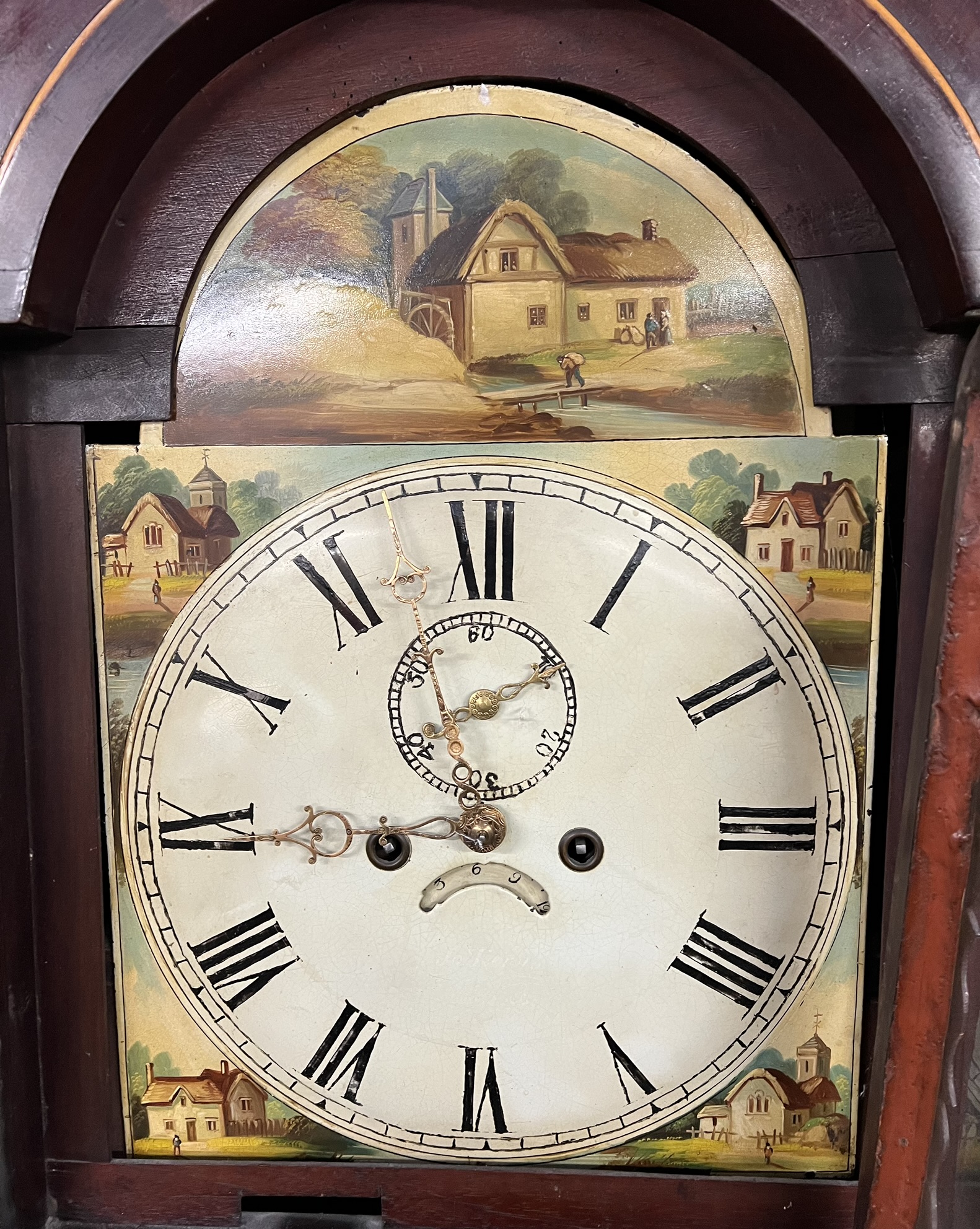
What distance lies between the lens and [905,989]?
100 cm

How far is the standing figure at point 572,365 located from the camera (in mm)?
1126

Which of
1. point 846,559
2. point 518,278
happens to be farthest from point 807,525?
point 518,278

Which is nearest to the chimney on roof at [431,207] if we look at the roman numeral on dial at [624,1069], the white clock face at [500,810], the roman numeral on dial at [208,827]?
the white clock face at [500,810]

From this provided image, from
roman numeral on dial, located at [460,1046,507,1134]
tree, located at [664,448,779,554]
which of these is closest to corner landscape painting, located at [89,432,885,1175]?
tree, located at [664,448,779,554]

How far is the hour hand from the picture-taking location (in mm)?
1145

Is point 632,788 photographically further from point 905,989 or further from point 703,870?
point 905,989

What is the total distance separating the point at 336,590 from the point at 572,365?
1.21 ft

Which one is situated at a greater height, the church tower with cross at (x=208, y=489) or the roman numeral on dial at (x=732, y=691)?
the church tower with cross at (x=208, y=489)

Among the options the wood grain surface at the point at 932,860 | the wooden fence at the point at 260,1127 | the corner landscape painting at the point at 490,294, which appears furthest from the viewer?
the wooden fence at the point at 260,1127

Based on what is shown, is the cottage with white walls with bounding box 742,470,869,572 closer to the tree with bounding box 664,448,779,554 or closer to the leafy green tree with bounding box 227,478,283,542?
the tree with bounding box 664,448,779,554

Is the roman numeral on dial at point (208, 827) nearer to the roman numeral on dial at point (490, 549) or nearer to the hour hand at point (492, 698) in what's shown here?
the hour hand at point (492, 698)

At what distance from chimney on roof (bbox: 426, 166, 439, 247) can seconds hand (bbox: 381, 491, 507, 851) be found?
0.95ft

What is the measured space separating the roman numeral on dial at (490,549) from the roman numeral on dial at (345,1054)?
0.51 m

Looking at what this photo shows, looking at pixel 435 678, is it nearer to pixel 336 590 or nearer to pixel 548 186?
pixel 336 590
